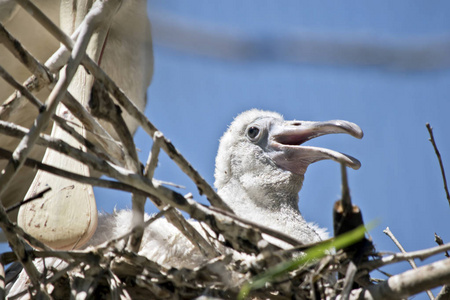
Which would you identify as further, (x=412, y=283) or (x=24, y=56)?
(x=24, y=56)

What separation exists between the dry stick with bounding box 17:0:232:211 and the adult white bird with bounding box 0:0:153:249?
596 mm

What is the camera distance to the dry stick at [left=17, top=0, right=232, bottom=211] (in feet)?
6.53

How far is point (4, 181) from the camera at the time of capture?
6.20 ft

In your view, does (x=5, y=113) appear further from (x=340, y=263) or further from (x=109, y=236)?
(x=340, y=263)

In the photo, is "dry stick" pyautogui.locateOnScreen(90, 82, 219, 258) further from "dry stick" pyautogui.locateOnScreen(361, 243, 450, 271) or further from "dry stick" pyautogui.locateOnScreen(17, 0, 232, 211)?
"dry stick" pyautogui.locateOnScreen(361, 243, 450, 271)

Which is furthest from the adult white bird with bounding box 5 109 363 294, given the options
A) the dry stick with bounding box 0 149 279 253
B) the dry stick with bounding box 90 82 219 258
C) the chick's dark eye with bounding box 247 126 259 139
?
the dry stick with bounding box 0 149 279 253

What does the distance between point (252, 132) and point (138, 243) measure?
1.72m

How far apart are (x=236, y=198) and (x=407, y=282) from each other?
5.75 ft

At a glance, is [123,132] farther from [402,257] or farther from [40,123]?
[402,257]

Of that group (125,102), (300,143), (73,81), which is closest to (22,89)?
(125,102)

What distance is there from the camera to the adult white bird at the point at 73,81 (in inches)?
99.3

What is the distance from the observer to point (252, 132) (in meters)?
3.82

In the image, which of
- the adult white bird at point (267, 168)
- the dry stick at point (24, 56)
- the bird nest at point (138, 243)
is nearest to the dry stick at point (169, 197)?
the bird nest at point (138, 243)

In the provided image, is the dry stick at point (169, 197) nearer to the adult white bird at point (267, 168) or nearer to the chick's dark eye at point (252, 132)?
the adult white bird at point (267, 168)
